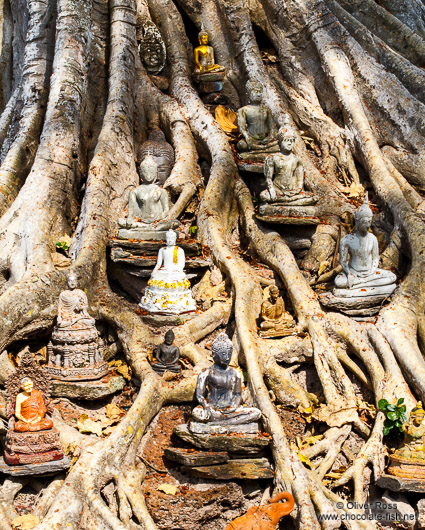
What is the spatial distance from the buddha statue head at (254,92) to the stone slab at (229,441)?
6132mm

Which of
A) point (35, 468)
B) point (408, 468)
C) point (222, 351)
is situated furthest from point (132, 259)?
point (408, 468)

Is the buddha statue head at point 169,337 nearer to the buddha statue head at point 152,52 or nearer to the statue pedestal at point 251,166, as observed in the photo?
the statue pedestal at point 251,166

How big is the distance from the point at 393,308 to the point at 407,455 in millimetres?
1951

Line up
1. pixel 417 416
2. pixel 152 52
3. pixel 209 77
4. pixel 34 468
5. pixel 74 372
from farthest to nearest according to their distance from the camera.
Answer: pixel 152 52
pixel 209 77
pixel 74 372
pixel 417 416
pixel 34 468

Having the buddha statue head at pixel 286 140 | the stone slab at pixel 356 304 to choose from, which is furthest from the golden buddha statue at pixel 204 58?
the stone slab at pixel 356 304

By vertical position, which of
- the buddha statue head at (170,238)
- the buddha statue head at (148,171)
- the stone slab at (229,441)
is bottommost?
the stone slab at (229,441)

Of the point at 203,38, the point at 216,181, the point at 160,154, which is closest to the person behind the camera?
the point at 216,181

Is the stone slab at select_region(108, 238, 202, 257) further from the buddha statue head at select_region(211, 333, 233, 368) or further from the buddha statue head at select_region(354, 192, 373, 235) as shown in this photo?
the buddha statue head at select_region(211, 333, 233, 368)

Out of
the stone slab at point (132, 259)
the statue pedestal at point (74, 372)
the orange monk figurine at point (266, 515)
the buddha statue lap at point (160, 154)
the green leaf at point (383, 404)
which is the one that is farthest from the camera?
the buddha statue lap at point (160, 154)

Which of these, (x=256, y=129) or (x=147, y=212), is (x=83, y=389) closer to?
(x=147, y=212)

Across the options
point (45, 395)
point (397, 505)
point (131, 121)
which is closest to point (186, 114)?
point (131, 121)

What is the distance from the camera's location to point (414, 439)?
7824mm

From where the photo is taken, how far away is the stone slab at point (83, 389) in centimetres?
849

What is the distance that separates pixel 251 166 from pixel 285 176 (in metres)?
0.95
